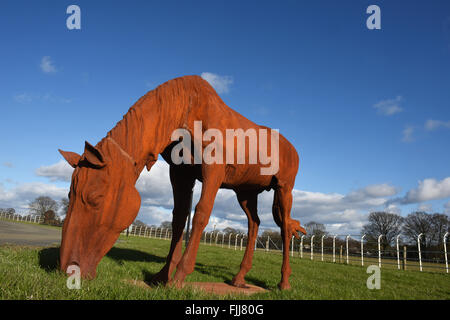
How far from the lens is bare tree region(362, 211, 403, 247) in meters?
44.6

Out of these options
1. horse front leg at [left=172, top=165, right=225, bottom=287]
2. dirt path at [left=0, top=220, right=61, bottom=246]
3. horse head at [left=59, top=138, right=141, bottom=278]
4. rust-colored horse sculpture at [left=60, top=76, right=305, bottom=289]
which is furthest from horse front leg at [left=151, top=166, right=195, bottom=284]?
dirt path at [left=0, top=220, right=61, bottom=246]

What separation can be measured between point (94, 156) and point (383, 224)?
5167cm

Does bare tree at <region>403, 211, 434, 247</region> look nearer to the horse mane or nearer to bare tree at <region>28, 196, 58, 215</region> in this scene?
the horse mane

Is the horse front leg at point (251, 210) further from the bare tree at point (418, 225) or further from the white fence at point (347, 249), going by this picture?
the bare tree at point (418, 225)

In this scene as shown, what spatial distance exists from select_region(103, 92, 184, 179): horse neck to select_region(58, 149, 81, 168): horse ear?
475 millimetres

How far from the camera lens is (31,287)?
2557mm

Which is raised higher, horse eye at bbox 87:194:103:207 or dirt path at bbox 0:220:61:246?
horse eye at bbox 87:194:103:207

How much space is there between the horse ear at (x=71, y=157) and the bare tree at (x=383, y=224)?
48964 millimetres

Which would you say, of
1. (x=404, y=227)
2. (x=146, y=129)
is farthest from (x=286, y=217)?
(x=404, y=227)

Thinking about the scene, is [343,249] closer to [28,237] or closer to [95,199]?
[28,237]

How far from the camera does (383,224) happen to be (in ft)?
150

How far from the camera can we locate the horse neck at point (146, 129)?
11.0ft

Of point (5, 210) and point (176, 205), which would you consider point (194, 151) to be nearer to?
point (176, 205)

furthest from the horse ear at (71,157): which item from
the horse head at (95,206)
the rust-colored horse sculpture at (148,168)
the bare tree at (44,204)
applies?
the bare tree at (44,204)
